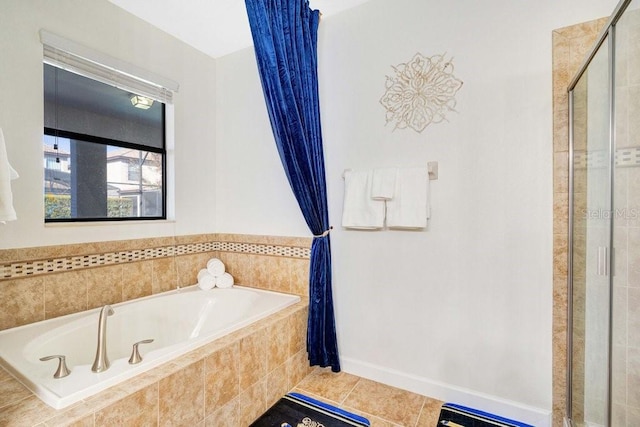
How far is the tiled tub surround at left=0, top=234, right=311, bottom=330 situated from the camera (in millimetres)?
1685

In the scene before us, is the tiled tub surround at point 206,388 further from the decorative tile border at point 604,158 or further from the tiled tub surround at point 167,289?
the decorative tile border at point 604,158

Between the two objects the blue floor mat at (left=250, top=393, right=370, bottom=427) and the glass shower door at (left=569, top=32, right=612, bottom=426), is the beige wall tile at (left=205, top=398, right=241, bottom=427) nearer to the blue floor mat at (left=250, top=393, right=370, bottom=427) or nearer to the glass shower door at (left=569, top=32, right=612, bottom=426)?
the blue floor mat at (left=250, top=393, right=370, bottom=427)

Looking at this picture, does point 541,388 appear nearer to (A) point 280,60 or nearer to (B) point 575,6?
(B) point 575,6

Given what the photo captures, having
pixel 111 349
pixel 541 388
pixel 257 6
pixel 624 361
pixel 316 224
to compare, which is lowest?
pixel 541 388

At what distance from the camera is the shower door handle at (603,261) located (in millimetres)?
1230

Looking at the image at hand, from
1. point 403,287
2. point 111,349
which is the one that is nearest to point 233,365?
point 111,349

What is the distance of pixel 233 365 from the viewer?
60.7 inches

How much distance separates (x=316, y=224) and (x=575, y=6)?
5.93 ft

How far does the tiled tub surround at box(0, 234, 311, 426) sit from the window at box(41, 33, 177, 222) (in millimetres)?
287

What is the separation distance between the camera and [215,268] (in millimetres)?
2611

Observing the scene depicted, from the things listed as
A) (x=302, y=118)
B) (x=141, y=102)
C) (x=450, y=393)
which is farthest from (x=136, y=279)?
(x=450, y=393)

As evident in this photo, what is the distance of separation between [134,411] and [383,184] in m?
1.65

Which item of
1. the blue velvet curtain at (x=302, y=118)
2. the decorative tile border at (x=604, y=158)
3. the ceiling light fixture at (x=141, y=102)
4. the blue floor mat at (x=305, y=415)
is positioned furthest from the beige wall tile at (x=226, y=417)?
the ceiling light fixture at (x=141, y=102)

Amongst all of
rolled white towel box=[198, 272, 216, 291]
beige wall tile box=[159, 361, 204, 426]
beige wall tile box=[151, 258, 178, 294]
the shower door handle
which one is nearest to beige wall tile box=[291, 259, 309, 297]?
rolled white towel box=[198, 272, 216, 291]
